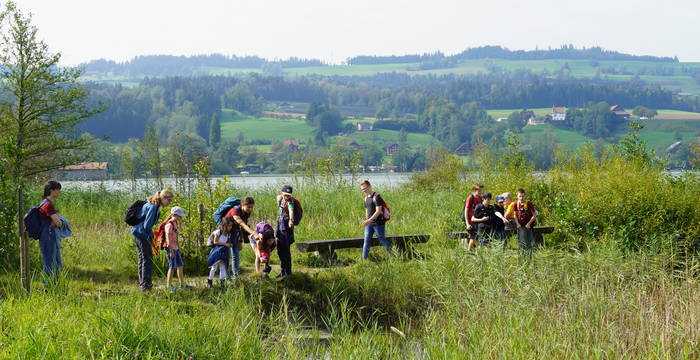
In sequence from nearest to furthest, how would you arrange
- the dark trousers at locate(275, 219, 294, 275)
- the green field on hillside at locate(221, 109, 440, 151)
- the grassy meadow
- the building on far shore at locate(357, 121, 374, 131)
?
the grassy meadow → the dark trousers at locate(275, 219, 294, 275) → the green field on hillside at locate(221, 109, 440, 151) → the building on far shore at locate(357, 121, 374, 131)

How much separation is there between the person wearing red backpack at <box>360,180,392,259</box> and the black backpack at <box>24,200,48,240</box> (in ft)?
16.4

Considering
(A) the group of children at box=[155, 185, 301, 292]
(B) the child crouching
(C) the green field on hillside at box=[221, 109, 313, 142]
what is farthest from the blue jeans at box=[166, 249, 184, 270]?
(C) the green field on hillside at box=[221, 109, 313, 142]

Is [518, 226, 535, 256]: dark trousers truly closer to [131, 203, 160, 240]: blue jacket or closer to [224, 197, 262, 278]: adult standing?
[224, 197, 262, 278]: adult standing

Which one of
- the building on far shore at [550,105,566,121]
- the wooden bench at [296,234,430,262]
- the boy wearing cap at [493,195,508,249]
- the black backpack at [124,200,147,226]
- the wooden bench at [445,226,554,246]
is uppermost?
the black backpack at [124,200,147,226]

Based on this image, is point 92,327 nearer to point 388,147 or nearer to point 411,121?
point 388,147

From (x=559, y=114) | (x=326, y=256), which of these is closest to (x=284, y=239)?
(x=326, y=256)

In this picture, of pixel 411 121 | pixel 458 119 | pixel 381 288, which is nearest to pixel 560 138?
pixel 458 119

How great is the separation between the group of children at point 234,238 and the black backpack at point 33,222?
1.50 m

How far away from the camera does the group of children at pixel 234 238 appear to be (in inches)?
411

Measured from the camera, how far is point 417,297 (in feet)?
37.2

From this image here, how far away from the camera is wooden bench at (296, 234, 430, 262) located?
515 inches

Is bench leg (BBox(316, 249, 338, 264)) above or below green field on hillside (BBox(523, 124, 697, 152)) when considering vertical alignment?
above

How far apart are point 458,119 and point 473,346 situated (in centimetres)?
11896

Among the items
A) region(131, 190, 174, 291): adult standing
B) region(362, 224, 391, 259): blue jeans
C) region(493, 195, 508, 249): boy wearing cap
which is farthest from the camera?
region(493, 195, 508, 249): boy wearing cap
